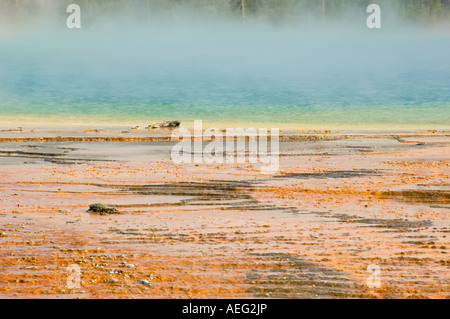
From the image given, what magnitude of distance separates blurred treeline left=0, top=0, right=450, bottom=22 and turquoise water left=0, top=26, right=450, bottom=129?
1.97 metres

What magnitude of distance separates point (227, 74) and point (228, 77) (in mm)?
830

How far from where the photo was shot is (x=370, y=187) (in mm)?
12008

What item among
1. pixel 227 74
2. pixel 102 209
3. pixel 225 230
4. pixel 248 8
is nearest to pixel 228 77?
pixel 227 74

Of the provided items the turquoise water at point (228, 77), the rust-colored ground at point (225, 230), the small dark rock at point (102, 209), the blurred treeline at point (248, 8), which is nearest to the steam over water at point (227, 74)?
the turquoise water at point (228, 77)

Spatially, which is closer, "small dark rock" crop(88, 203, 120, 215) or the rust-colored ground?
the rust-colored ground

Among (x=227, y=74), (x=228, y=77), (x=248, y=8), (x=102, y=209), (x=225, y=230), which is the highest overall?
(x=248, y=8)

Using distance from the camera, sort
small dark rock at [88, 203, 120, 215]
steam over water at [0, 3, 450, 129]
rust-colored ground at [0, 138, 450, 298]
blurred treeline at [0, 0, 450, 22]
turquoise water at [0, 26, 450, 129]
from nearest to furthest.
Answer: rust-colored ground at [0, 138, 450, 298] → small dark rock at [88, 203, 120, 215] → turquoise water at [0, 26, 450, 129] → steam over water at [0, 3, 450, 129] → blurred treeline at [0, 0, 450, 22]

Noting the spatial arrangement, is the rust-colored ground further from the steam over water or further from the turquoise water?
the turquoise water

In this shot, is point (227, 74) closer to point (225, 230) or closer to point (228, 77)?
point (228, 77)

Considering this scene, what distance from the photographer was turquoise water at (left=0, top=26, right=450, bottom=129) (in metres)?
33.4

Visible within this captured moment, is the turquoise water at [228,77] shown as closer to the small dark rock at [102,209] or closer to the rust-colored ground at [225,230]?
the rust-colored ground at [225,230]

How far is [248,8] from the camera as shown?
2266 inches

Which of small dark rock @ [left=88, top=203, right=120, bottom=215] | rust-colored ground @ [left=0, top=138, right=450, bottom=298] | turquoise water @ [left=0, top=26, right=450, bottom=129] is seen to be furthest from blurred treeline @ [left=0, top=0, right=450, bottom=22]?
small dark rock @ [left=88, top=203, right=120, bottom=215]

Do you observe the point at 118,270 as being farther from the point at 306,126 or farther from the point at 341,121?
the point at 341,121
